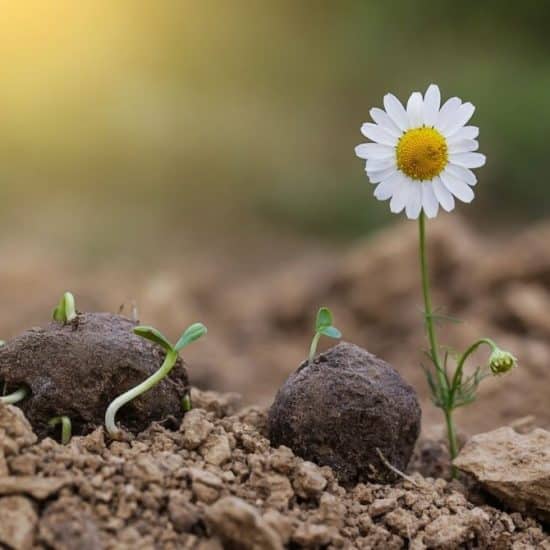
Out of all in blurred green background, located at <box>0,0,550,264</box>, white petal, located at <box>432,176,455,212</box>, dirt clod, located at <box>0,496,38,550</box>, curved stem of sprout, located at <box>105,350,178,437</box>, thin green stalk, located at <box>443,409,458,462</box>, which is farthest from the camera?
blurred green background, located at <box>0,0,550,264</box>

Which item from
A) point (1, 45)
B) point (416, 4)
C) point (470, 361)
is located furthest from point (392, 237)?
point (1, 45)

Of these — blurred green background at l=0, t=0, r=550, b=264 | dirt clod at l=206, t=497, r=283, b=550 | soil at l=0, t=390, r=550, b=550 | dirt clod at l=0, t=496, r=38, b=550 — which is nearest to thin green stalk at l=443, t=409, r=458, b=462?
soil at l=0, t=390, r=550, b=550

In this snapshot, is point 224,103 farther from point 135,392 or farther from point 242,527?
point 242,527

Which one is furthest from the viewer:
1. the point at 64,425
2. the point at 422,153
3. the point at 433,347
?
the point at 433,347

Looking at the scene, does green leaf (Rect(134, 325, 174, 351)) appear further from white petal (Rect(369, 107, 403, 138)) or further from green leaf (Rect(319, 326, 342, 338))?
white petal (Rect(369, 107, 403, 138))

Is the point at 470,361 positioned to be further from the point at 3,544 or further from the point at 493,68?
the point at 493,68

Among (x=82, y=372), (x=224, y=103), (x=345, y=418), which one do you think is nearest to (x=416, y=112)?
(x=345, y=418)

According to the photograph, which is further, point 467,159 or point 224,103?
point 224,103
